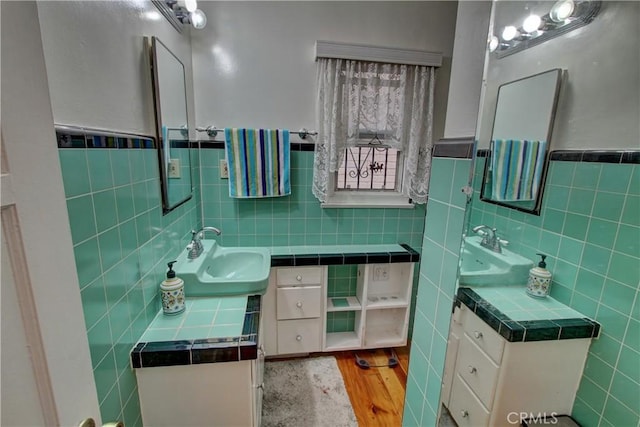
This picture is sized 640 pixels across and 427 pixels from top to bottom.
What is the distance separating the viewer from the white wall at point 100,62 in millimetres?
692

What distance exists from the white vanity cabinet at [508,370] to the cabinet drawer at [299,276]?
1101mm

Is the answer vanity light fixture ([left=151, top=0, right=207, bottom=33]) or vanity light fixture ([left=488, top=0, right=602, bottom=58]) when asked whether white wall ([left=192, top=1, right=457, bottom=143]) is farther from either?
vanity light fixture ([left=488, top=0, right=602, bottom=58])

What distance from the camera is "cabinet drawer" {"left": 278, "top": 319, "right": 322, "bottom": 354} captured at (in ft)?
6.70

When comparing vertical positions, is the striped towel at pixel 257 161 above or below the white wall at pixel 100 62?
below

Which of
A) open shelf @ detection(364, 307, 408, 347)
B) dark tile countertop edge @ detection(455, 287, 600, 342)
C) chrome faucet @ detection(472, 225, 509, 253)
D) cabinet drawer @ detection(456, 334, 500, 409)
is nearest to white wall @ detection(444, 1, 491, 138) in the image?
chrome faucet @ detection(472, 225, 509, 253)

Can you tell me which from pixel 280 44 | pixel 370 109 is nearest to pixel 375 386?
pixel 370 109

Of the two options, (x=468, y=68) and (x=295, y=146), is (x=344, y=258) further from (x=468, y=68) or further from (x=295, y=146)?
(x=468, y=68)

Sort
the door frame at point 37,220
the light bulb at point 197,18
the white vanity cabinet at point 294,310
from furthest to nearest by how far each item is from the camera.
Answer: the white vanity cabinet at point 294,310 → the light bulb at point 197,18 → the door frame at point 37,220

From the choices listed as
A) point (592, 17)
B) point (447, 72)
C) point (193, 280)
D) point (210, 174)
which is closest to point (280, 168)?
point (210, 174)

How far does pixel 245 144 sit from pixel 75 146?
119 centimetres

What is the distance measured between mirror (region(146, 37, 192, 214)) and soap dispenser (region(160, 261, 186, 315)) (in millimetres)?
317

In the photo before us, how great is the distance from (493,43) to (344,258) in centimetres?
148
